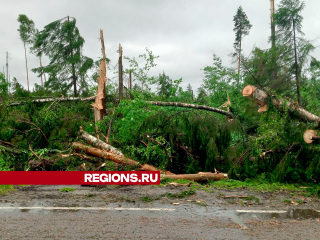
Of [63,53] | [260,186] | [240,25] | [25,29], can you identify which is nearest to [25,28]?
[25,29]

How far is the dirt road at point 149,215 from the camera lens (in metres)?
3.73

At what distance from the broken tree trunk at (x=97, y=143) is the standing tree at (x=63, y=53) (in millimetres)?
10088

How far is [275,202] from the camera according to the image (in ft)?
17.4

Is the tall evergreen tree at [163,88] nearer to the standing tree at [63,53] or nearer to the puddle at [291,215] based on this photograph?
the standing tree at [63,53]

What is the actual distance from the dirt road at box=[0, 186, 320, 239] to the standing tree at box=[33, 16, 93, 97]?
1359 cm

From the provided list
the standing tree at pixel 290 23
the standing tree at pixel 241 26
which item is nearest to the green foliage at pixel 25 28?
the standing tree at pixel 241 26

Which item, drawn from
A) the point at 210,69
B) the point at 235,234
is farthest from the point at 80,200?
the point at 210,69

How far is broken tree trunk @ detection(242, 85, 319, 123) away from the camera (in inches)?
265

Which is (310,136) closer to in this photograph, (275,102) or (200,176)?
(275,102)

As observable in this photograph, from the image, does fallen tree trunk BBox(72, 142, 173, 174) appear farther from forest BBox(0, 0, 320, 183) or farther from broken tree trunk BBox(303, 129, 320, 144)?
broken tree trunk BBox(303, 129, 320, 144)

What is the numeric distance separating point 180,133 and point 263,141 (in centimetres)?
205

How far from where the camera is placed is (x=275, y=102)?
22.5 feet

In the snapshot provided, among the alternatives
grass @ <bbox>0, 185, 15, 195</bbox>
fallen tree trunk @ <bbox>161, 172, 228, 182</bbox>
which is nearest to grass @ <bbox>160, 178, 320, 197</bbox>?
fallen tree trunk @ <bbox>161, 172, 228, 182</bbox>

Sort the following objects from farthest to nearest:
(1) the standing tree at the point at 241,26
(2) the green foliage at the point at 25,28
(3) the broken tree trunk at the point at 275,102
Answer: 1. (2) the green foliage at the point at 25,28
2. (1) the standing tree at the point at 241,26
3. (3) the broken tree trunk at the point at 275,102
